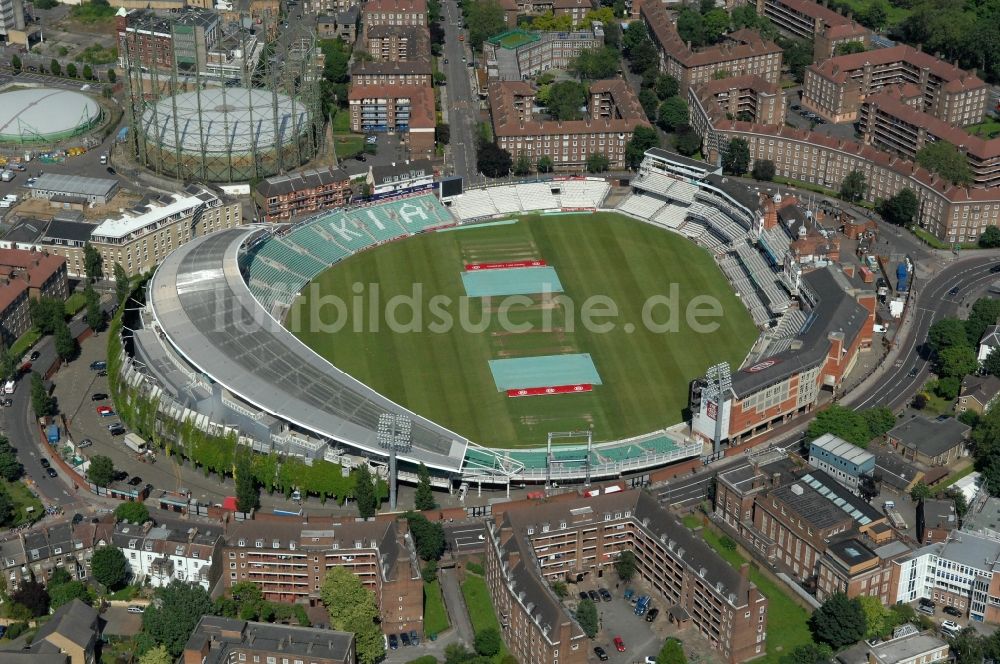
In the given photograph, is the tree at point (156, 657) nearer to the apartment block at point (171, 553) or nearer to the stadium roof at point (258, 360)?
the apartment block at point (171, 553)

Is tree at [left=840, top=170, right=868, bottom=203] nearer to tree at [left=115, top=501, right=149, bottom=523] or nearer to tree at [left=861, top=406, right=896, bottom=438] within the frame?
tree at [left=861, top=406, right=896, bottom=438]

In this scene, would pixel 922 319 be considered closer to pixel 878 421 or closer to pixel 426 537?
pixel 878 421

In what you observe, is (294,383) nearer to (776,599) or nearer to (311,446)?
(311,446)

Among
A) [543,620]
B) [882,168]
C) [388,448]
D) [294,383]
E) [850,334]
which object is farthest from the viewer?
[882,168]

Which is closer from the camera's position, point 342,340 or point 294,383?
point 294,383

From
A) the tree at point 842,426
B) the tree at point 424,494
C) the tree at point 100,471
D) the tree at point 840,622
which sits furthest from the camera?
the tree at point 842,426

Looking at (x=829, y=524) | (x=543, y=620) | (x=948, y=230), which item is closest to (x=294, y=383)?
(x=543, y=620)

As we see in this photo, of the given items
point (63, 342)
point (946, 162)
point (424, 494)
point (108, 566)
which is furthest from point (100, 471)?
point (946, 162)

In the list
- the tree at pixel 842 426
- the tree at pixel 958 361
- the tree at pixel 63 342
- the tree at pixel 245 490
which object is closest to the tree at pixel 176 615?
the tree at pixel 245 490
